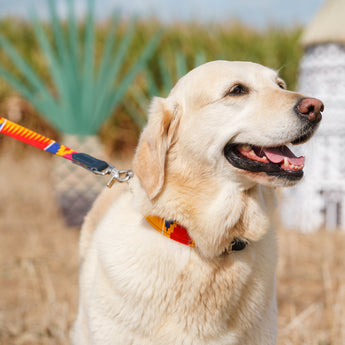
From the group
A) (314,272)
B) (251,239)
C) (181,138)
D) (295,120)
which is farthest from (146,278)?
(314,272)

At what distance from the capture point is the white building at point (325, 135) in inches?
225

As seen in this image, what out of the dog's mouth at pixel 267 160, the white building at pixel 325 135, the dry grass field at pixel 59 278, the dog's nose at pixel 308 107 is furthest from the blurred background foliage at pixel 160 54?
the dog's nose at pixel 308 107

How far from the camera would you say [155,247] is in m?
2.01

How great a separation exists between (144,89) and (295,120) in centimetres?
745

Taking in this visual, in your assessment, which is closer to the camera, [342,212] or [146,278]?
[146,278]

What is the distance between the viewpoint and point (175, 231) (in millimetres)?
2037

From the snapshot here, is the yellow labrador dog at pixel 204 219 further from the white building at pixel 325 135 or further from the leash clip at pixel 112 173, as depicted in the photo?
the white building at pixel 325 135

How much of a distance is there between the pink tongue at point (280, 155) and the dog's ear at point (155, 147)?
438 millimetres

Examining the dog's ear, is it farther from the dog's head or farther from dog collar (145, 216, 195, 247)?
dog collar (145, 216, 195, 247)

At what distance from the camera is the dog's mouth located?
1.98 meters

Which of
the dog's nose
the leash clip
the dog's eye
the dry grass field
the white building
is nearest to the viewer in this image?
the dog's nose

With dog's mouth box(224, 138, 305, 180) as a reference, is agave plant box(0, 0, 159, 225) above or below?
below

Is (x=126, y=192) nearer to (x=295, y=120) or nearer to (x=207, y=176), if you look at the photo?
(x=207, y=176)

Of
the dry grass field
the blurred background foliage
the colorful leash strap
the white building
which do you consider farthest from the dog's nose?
the blurred background foliage
